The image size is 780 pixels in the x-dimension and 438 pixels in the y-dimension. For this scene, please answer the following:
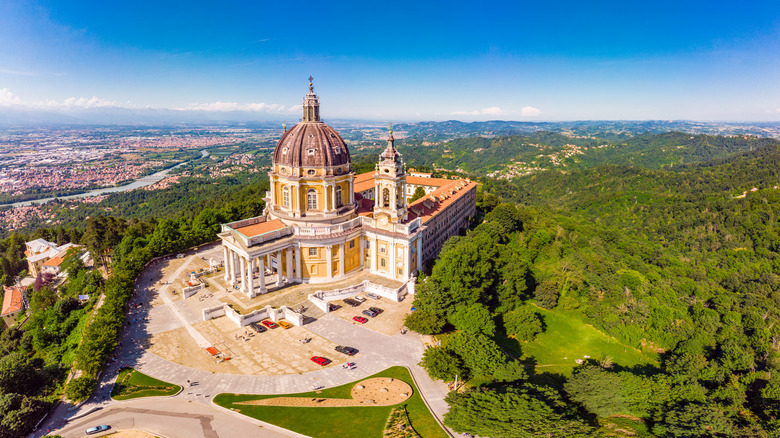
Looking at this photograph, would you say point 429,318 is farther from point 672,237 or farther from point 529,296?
point 672,237

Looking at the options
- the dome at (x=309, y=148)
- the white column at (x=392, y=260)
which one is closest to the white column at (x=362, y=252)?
the white column at (x=392, y=260)

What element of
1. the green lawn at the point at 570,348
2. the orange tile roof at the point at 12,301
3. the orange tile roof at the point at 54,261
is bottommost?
the orange tile roof at the point at 12,301

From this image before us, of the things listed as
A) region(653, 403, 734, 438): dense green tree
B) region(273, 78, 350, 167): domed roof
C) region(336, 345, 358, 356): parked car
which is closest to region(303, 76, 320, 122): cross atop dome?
region(273, 78, 350, 167): domed roof

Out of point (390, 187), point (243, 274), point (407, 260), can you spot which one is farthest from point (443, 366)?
point (243, 274)

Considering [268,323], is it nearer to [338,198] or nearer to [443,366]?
[338,198]

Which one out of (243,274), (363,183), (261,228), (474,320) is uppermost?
(363,183)

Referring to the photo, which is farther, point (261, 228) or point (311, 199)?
point (311, 199)

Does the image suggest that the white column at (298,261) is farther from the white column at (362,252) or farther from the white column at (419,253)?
the white column at (419,253)

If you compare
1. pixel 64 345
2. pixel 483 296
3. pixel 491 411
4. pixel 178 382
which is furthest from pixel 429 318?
pixel 64 345
